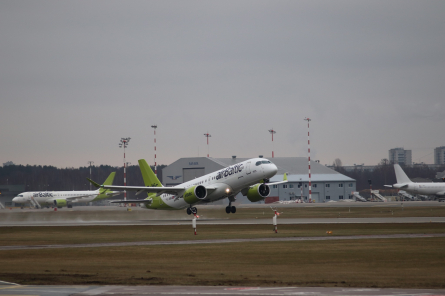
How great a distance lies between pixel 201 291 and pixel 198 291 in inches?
3.3

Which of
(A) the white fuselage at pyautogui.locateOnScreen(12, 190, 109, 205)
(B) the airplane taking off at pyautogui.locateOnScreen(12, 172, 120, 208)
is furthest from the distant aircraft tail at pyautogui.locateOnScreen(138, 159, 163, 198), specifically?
(A) the white fuselage at pyautogui.locateOnScreen(12, 190, 109, 205)

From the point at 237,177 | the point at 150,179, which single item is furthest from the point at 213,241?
the point at 150,179

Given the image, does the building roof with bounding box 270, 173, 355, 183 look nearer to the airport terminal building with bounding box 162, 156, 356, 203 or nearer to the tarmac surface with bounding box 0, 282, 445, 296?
the airport terminal building with bounding box 162, 156, 356, 203

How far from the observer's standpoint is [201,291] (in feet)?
48.2

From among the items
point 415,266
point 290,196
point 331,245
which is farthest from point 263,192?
point 290,196

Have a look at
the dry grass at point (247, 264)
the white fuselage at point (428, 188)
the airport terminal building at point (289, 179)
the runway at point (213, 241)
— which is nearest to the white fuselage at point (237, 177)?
the runway at point (213, 241)

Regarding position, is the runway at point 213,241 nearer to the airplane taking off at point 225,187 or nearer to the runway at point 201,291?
the runway at point 201,291

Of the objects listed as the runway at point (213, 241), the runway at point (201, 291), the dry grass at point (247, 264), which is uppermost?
the runway at point (201, 291)

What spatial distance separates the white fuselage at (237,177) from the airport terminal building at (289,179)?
73653mm

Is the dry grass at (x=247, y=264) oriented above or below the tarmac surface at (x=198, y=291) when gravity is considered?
below

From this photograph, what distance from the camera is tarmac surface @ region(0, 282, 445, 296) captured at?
46.3 ft

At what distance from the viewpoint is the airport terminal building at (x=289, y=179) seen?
138125 millimetres

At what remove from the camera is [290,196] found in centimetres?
13925

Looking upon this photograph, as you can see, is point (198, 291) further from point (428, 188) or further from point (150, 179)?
point (428, 188)
